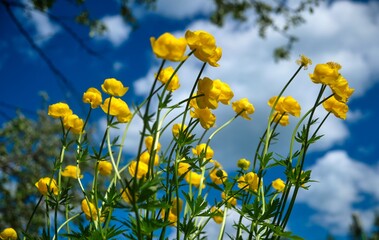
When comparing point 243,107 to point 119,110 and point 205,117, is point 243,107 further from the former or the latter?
point 119,110

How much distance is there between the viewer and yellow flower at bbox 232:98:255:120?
4.60 feet

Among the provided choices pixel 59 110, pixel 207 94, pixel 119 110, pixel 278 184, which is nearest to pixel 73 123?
pixel 59 110

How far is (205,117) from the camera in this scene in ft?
3.92

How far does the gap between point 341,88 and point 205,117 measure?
37 centimetres

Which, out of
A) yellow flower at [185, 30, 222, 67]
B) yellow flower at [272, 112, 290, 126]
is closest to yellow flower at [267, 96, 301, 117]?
yellow flower at [272, 112, 290, 126]

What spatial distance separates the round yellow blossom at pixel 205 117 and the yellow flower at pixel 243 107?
22 centimetres

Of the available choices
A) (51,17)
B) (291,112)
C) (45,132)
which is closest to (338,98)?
(291,112)

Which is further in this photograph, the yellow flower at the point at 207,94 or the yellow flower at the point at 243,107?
the yellow flower at the point at 243,107

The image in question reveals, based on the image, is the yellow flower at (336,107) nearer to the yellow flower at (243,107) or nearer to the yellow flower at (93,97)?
the yellow flower at (243,107)

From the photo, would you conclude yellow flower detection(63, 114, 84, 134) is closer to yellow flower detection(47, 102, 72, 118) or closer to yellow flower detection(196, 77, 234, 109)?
yellow flower detection(47, 102, 72, 118)

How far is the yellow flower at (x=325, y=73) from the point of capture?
116cm

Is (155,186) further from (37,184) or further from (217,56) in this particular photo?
(37,184)

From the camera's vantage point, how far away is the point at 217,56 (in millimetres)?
1014

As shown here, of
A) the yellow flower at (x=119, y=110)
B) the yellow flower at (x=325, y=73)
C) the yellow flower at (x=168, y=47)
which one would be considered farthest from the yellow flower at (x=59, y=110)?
the yellow flower at (x=325, y=73)
